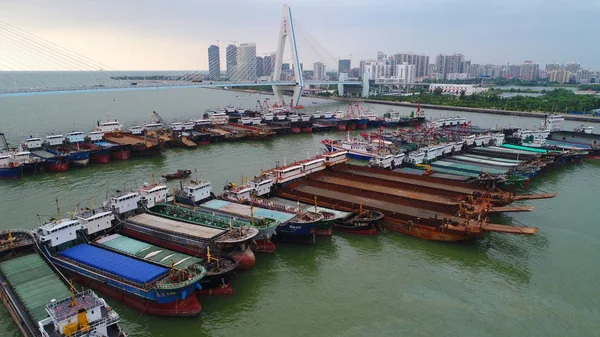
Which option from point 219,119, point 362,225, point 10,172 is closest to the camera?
point 362,225

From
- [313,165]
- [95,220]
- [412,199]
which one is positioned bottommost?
[412,199]

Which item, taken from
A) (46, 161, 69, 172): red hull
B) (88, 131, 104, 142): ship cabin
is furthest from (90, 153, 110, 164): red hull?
(88, 131, 104, 142): ship cabin

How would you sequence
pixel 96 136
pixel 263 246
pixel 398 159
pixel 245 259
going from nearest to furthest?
pixel 245 259 → pixel 263 246 → pixel 398 159 → pixel 96 136

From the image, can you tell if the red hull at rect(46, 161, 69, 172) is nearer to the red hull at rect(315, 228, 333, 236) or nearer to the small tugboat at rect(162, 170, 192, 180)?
the small tugboat at rect(162, 170, 192, 180)

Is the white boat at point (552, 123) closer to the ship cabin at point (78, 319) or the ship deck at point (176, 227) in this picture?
the ship deck at point (176, 227)

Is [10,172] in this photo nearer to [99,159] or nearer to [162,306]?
[99,159]

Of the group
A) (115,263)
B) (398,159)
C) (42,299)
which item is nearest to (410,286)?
(115,263)
